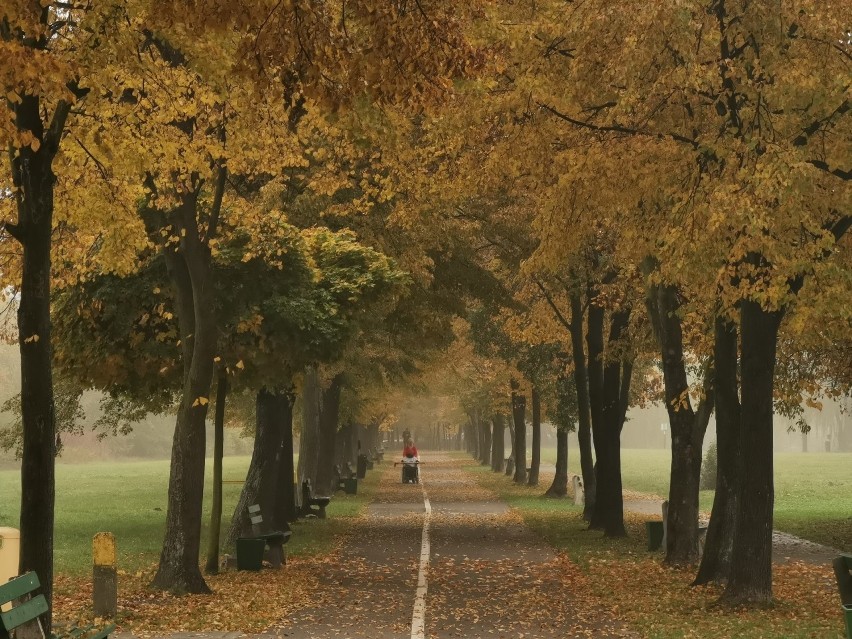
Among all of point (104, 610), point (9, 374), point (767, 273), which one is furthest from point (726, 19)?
point (9, 374)

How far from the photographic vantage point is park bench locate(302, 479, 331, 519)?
103 ft

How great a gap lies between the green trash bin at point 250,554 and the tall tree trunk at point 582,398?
11.3 metres

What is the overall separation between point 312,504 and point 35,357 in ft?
69.9

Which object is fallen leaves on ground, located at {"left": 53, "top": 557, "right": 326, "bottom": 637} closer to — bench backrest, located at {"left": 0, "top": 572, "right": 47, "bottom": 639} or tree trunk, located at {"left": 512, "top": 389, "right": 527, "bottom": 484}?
bench backrest, located at {"left": 0, "top": 572, "right": 47, "bottom": 639}

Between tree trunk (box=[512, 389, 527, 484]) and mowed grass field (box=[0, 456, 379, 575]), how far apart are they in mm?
6160

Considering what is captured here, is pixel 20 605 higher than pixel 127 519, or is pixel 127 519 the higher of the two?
pixel 20 605

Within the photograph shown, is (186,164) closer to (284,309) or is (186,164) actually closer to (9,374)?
(284,309)

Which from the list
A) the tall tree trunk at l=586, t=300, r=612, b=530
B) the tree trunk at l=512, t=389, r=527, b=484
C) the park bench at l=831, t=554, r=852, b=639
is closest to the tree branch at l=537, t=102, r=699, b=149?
the park bench at l=831, t=554, r=852, b=639

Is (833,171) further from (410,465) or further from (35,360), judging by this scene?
(410,465)

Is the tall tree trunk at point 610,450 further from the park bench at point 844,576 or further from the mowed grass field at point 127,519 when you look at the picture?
the park bench at point 844,576

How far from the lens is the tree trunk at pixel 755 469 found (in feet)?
49.1

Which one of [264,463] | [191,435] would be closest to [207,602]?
[191,435]

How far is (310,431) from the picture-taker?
36.6 meters

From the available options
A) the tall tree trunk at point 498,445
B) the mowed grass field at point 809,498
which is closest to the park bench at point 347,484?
the mowed grass field at point 809,498
